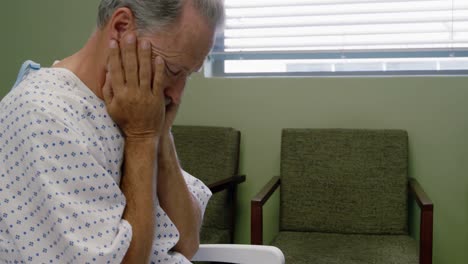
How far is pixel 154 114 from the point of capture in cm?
110

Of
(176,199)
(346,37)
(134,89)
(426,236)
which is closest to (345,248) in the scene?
(426,236)

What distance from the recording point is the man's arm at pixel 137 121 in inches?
41.6

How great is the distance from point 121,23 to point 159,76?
120 mm

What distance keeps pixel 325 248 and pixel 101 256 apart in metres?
1.38

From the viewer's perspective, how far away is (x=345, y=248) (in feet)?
7.20

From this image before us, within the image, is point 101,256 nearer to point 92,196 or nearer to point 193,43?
point 92,196

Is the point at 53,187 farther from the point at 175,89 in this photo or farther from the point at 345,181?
the point at 345,181

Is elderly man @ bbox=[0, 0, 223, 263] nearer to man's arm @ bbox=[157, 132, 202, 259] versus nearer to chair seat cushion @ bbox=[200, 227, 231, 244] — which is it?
man's arm @ bbox=[157, 132, 202, 259]

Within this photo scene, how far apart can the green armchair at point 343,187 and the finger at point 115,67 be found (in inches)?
50.7

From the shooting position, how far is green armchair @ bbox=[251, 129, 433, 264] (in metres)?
2.38

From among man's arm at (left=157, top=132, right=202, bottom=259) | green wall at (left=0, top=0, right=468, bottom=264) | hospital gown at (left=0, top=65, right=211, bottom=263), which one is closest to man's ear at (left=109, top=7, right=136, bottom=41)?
hospital gown at (left=0, top=65, right=211, bottom=263)

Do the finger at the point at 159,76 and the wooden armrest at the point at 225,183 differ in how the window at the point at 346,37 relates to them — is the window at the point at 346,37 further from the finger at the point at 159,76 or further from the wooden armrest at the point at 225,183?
the finger at the point at 159,76

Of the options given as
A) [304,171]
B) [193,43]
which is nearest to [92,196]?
[193,43]

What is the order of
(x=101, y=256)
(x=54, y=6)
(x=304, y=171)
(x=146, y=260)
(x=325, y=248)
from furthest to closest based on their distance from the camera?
(x=54, y=6) < (x=304, y=171) < (x=325, y=248) < (x=146, y=260) < (x=101, y=256)
